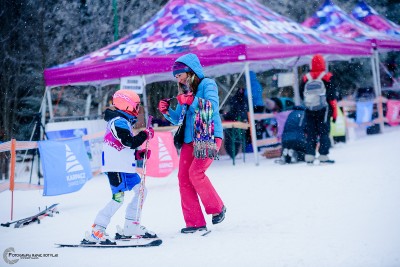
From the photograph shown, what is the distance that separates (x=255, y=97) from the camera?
1273cm

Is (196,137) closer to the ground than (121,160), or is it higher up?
higher up

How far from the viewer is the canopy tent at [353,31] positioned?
1655 centimetres

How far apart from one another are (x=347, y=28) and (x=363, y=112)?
12.5 feet

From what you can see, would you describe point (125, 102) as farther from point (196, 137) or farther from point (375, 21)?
point (375, 21)

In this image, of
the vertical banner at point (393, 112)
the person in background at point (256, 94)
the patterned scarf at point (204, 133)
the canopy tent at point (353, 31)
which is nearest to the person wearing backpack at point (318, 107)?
the person in background at point (256, 94)

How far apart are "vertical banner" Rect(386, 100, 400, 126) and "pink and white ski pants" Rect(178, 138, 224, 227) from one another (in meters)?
12.6

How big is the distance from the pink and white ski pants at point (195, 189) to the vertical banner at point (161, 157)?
3.30m

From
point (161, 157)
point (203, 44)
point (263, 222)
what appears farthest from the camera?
point (203, 44)

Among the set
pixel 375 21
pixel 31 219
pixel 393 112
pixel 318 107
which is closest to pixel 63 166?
pixel 31 219

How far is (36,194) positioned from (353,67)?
70.2ft

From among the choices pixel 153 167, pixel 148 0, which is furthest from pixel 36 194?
pixel 148 0

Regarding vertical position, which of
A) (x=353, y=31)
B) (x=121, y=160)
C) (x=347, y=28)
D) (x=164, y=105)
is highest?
(x=347, y=28)

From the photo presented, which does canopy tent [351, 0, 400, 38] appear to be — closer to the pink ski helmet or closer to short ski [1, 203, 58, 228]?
short ski [1, 203, 58, 228]

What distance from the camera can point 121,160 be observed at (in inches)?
204
